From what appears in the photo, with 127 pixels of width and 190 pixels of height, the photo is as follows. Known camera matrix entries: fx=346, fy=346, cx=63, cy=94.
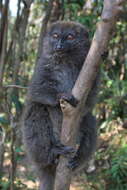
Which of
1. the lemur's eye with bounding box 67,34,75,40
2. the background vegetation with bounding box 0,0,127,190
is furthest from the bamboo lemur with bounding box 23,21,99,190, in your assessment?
the background vegetation with bounding box 0,0,127,190

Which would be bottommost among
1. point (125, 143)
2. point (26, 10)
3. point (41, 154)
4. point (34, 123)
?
point (125, 143)

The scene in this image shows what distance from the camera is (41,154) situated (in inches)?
137

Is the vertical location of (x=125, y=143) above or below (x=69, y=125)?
below

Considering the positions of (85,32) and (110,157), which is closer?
(85,32)

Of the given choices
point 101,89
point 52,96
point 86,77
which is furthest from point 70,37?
point 101,89

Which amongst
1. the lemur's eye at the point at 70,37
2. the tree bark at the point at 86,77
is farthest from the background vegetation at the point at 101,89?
the tree bark at the point at 86,77

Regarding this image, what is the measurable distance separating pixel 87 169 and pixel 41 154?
3.14 meters

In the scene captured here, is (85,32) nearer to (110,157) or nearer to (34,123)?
(34,123)

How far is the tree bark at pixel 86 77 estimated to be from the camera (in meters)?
2.33

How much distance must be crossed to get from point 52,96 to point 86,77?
0.82 m

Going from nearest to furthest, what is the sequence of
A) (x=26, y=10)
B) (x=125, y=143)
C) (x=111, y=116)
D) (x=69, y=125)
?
(x=69, y=125)
(x=26, y=10)
(x=125, y=143)
(x=111, y=116)

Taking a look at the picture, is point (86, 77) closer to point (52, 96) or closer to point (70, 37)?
point (52, 96)

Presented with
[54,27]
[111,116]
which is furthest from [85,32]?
[111,116]

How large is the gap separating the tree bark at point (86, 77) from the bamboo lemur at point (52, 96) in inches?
16.8
